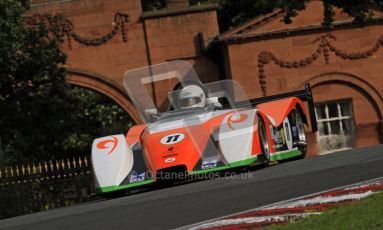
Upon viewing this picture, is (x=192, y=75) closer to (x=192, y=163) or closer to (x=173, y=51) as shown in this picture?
(x=192, y=163)

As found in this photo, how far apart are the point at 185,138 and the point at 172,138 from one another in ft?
0.68

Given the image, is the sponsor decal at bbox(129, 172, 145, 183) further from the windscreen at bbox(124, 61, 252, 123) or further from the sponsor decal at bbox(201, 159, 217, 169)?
the windscreen at bbox(124, 61, 252, 123)

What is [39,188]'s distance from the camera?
2442 centimetres

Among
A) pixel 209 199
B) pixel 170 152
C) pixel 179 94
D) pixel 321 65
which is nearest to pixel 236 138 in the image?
pixel 170 152

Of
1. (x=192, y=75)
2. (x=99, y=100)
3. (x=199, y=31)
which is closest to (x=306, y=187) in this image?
(x=192, y=75)

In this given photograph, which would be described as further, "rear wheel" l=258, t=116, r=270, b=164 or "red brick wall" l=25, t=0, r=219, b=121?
"red brick wall" l=25, t=0, r=219, b=121

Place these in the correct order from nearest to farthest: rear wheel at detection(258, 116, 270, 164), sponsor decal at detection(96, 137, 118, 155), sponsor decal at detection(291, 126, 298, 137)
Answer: sponsor decal at detection(96, 137, 118, 155) → rear wheel at detection(258, 116, 270, 164) → sponsor decal at detection(291, 126, 298, 137)

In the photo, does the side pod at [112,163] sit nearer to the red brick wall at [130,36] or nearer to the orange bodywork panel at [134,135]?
the orange bodywork panel at [134,135]

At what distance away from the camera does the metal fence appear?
24219 millimetres

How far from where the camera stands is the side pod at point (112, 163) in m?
14.4

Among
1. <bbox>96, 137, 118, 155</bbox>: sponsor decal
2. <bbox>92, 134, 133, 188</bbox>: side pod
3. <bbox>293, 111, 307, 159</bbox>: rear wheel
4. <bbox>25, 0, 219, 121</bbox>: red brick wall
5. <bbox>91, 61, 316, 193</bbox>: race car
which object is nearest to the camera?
<bbox>91, 61, 316, 193</bbox>: race car

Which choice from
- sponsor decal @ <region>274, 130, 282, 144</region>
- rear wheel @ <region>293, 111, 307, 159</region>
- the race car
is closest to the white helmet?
the race car

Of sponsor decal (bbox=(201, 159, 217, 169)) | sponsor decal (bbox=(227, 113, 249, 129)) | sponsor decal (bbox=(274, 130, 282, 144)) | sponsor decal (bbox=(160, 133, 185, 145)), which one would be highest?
sponsor decal (bbox=(227, 113, 249, 129))

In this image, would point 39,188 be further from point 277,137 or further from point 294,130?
point 277,137
